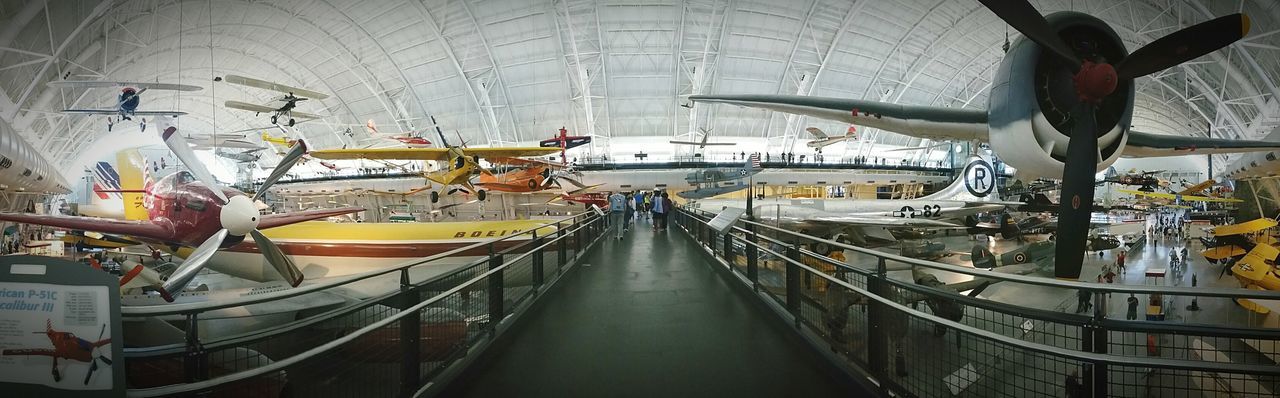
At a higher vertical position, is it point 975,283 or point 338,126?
point 338,126

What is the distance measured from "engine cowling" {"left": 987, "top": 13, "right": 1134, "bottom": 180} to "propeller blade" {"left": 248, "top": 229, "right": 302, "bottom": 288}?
23.2 feet

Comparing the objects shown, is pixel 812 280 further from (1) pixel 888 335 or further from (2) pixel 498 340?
(2) pixel 498 340

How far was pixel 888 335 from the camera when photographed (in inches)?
97.4

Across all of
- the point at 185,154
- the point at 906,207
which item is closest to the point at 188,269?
the point at 185,154

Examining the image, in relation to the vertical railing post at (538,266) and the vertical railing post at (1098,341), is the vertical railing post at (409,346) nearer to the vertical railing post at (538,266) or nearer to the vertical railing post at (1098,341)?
the vertical railing post at (538,266)

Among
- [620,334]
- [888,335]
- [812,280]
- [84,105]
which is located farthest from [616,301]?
[84,105]

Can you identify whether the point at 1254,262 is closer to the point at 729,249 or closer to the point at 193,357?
the point at 729,249

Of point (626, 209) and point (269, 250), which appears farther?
point (626, 209)

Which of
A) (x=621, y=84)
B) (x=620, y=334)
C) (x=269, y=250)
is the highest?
(x=621, y=84)

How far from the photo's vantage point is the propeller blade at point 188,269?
10.0 ft

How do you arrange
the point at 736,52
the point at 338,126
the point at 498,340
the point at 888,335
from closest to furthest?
1. the point at 888,335
2. the point at 498,340
3. the point at 736,52
4. the point at 338,126

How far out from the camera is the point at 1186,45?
8.13 feet

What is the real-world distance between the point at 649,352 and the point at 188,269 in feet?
13.3

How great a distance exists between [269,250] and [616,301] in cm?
389
